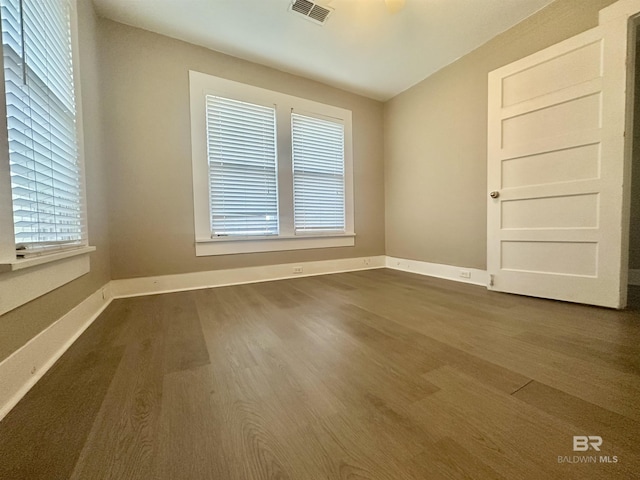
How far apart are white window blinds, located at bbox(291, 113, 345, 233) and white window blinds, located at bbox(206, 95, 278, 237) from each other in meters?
0.33

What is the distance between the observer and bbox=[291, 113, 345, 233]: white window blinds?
330 centimetres

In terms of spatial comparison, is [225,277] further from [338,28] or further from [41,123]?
[338,28]

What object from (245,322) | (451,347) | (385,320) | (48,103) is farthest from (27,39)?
(451,347)

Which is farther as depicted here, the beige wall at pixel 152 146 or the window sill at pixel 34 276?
the beige wall at pixel 152 146

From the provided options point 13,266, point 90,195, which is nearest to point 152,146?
point 90,195

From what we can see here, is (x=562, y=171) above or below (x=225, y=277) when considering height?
above

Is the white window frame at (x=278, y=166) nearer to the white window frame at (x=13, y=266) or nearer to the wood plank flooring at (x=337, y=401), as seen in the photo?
the wood plank flooring at (x=337, y=401)

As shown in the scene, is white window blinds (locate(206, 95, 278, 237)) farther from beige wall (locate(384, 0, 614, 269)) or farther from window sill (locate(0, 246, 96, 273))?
beige wall (locate(384, 0, 614, 269))

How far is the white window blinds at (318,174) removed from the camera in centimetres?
330

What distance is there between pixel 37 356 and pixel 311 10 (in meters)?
3.11

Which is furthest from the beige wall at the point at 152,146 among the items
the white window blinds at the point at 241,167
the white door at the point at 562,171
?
the white door at the point at 562,171

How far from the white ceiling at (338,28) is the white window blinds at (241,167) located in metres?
0.61

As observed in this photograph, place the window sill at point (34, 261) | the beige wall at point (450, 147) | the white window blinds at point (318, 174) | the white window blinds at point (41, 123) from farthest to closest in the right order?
the white window blinds at point (318, 174), the beige wall at point (450, 147), the white window blinds at point (41, 123), the window sill at point (34, 261)

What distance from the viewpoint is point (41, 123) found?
49.0 inches
